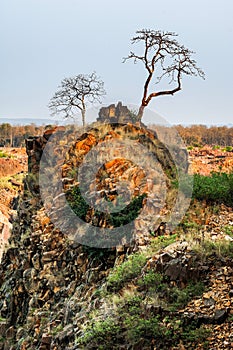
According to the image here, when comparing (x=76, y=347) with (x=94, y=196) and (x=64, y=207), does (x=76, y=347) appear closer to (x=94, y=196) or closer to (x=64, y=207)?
(x=94, y=196)

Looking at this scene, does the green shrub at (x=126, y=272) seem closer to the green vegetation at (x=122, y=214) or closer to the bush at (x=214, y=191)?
the green vegetation at (x=122, y=214)

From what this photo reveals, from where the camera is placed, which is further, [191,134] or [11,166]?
[191,134]

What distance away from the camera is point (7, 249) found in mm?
13609

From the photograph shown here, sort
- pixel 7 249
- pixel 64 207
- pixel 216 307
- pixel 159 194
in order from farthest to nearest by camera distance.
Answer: pixel 7 249 → pixel 64 207 → pixel 159 194 → pixel 216 307

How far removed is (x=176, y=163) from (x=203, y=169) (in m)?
2.78

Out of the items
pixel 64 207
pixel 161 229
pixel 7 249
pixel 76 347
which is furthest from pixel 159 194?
pixel 7 249

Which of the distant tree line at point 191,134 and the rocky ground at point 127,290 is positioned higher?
the distant tree line at point 191,134

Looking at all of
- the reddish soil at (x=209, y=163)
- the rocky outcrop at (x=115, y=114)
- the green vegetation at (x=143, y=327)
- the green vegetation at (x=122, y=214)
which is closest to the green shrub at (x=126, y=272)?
the green vegetation at (x=143, y=327)

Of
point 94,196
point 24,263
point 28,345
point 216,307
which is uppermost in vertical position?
point 94,196

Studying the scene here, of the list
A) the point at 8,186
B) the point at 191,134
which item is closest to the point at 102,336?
the point at 8,186

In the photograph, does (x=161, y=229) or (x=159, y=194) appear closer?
(x=161, y=229)

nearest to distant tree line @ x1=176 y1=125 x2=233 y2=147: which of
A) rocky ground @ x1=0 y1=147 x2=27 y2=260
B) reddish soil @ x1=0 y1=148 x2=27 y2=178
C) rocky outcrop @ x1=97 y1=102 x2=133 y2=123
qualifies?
reddish soil @ x1=0 y1=148 x2=27 y2=178

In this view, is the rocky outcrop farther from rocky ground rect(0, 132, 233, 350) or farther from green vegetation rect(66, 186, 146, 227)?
green vegetation rect(66, 186, 146, 227)

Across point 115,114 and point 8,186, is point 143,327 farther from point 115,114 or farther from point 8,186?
point 8,186
